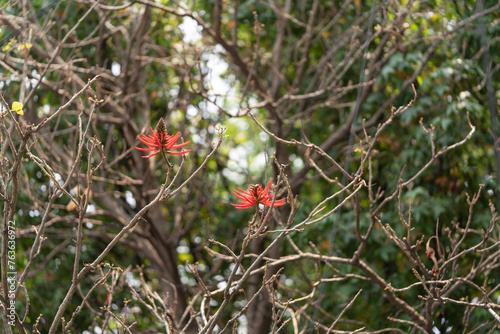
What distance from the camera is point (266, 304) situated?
510cm

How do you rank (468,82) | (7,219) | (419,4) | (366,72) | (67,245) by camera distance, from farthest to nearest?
(67,245) → (366,72) → (419,4) → (468,82) → (7,219)

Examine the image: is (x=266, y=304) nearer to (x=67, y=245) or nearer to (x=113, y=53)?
(x=67, y=245)

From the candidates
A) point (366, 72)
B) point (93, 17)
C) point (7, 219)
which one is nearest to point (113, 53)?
point (93, 17)

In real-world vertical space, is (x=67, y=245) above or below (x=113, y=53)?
below

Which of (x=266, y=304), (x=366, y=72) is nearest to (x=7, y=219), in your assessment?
(x=266, y=304)

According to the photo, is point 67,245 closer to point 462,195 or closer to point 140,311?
point 140,311

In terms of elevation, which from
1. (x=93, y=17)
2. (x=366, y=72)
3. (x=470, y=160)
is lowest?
(x=470, y=160)

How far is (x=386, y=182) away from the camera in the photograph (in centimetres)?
489

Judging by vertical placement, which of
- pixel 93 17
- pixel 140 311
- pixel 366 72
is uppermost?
pixel 93 17

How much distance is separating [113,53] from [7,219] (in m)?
3.99

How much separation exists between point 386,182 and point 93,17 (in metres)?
3.27

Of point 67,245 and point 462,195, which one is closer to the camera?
point 462,195

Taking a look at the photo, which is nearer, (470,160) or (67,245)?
(470,160)

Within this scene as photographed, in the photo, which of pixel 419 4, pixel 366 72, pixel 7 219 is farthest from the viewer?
pixel 366 72
